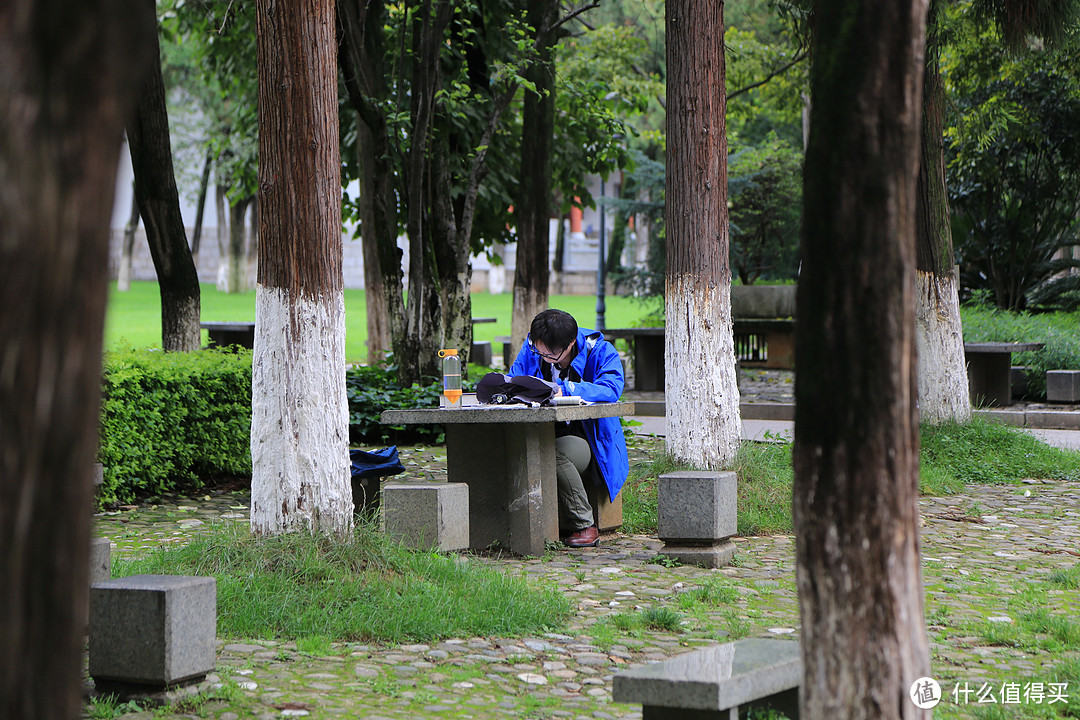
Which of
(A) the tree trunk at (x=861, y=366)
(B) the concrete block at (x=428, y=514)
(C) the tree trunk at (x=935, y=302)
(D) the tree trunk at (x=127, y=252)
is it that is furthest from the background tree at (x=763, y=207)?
(D) the tree trunk at (x=127, y=252)

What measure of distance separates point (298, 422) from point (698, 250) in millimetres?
4273

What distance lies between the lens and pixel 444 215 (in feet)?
49.0

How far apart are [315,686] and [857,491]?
281cm

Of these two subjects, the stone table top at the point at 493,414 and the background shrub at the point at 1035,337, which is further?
the background shrub at the point at 1035,337

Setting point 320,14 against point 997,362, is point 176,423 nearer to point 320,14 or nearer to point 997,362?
point 320,14

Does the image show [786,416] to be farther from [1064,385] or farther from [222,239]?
[222,239]

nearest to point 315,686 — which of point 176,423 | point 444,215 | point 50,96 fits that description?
point 50,96

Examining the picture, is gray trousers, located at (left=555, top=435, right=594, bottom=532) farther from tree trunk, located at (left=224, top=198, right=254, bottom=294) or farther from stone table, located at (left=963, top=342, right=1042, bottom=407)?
tree trunk, located at (left=224, top=198, right=254, bottom=294)

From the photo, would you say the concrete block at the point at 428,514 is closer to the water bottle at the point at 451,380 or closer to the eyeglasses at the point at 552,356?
the water bottle at the point at 451,380

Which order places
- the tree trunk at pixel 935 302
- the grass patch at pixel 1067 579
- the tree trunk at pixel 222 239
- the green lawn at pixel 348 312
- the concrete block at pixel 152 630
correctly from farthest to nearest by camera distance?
the tree trunk at pixel 222 239 < the green lawn at pixel 348 312 < the tree trunk at pixel 935 302 < the grass patch at pixel 1067 579 < the concrete block at pixel 152 630

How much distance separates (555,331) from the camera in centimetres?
807

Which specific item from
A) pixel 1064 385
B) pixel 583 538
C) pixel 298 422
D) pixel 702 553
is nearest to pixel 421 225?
pixel 583 538

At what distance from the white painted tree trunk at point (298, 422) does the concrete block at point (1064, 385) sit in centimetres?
1343

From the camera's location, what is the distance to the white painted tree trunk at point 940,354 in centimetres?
1244
